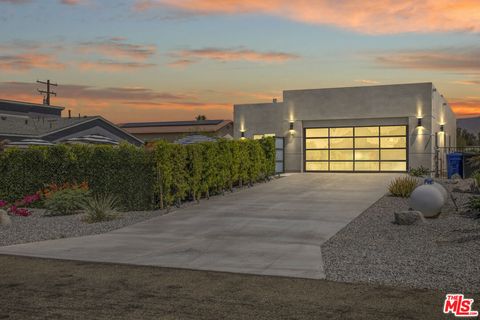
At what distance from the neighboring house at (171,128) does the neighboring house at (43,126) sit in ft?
39.8

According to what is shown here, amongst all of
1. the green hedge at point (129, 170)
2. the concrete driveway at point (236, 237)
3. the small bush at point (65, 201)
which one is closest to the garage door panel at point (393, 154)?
the concrete driveway at point (236, 237)

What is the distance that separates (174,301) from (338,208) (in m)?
9.60

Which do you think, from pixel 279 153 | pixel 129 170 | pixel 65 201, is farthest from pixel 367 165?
pixel 65 201

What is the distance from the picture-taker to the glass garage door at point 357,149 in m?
28.3

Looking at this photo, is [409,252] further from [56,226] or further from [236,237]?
[56,226]

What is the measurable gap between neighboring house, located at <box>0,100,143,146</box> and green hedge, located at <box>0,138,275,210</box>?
12.8m

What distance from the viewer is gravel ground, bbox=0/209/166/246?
12.5 m

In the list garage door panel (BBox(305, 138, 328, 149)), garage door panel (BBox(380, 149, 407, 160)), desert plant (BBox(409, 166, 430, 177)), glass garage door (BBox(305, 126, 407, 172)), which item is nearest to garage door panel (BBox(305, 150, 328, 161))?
glass garage door (BBox(305, 126, 407, 172))

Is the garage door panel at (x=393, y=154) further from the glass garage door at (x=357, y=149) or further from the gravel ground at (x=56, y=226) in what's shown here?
the gravel ground at (x=56, y=226)

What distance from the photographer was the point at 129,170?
16.1m

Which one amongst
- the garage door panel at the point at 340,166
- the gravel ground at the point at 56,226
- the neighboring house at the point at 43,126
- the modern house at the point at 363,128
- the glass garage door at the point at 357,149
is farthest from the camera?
the neighboring house at the point at 43,126

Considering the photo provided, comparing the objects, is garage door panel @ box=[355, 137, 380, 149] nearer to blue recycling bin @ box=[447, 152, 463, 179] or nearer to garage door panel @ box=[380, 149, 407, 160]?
garage door panel @ box=[380, 149, 407, 160]

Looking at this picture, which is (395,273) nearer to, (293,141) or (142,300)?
(142,300)

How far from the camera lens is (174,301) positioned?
6840 mm
